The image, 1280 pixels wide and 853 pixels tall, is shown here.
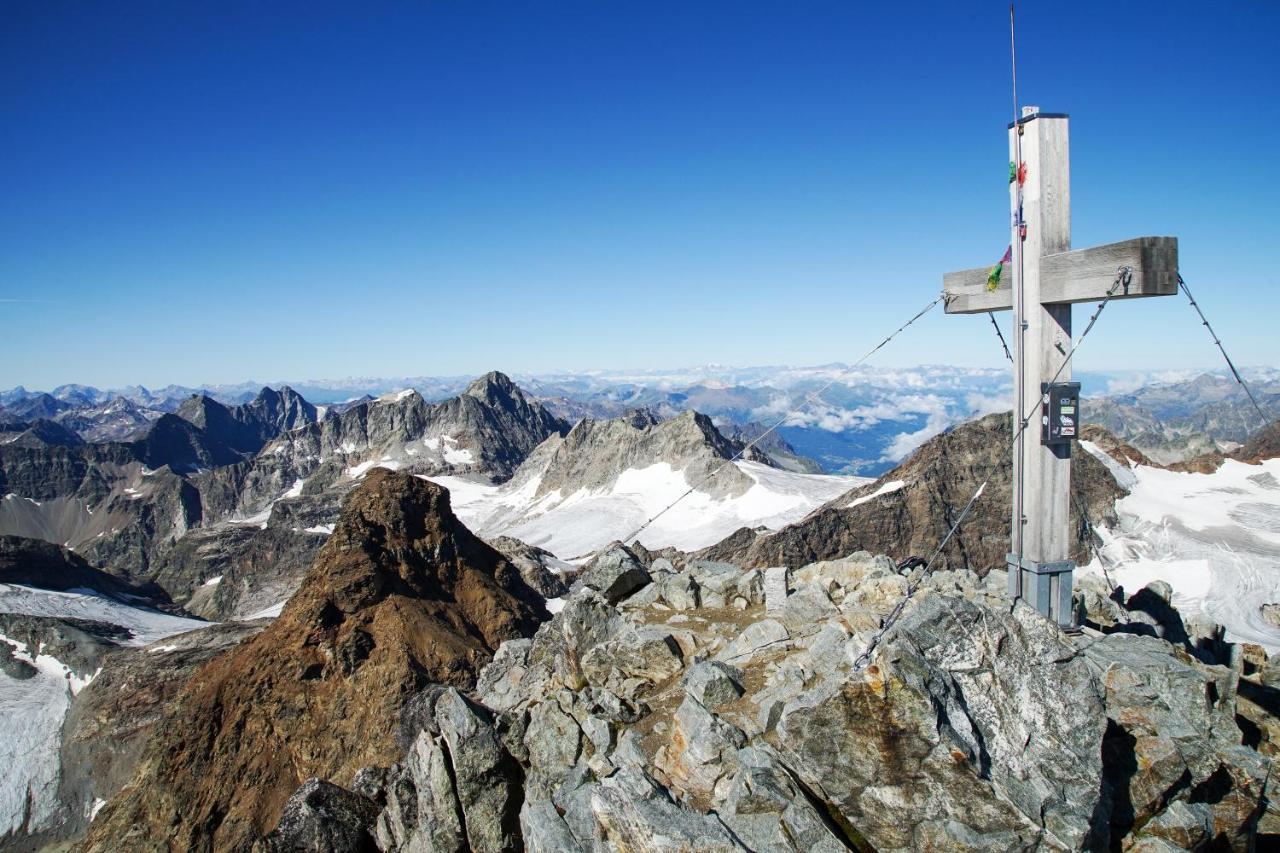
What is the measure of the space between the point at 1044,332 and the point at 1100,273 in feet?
2.92

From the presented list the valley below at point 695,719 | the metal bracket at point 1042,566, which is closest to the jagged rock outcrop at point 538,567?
the valley below at point 695,719

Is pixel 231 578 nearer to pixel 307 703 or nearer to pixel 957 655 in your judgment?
pixel 307 703

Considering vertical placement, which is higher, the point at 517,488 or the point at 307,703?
the point at 307,703

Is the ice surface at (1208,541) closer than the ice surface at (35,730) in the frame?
No

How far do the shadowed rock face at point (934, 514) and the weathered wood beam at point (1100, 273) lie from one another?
7845 cm

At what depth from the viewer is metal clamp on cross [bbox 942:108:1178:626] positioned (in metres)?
8.01

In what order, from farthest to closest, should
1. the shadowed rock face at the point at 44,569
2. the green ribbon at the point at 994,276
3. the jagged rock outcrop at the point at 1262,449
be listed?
the jagged rock outcrop at the point at 1262,449
the shadowed rock face at the point at 44,569
the green ribbon at the point at 994,276

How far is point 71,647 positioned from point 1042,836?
7948 cm

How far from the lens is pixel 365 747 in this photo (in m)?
29.8

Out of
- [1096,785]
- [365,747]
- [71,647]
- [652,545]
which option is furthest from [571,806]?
[652,545]

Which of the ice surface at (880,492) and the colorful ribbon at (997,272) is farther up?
the colorful ribbon at (997,272)

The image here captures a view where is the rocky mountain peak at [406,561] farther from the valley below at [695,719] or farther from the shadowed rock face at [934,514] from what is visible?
the shadowed rock face at [934,514]

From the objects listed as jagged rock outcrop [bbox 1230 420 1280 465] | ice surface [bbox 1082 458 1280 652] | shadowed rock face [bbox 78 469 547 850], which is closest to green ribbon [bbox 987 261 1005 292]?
shadowed rock face [bbox 78 469 547 850]

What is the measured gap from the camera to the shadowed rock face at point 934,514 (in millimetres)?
87062
